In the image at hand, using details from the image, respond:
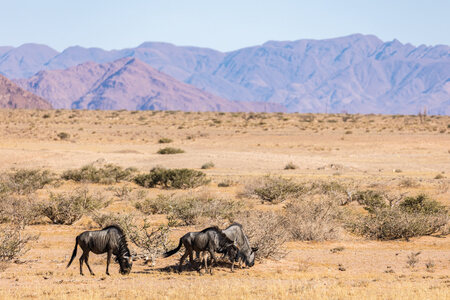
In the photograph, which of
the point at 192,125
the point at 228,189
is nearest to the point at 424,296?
the point at 228,189

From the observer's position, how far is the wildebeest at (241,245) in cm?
1221

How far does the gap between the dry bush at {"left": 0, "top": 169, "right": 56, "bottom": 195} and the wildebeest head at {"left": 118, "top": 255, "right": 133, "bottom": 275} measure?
43.0 feet

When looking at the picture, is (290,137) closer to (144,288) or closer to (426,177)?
(426,177)

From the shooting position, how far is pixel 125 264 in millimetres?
12180

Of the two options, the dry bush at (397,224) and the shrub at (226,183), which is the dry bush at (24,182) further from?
the dry bush at (397,224)

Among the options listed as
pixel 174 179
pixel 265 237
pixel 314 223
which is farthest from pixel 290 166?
pixel 265 237

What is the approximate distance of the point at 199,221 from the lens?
1806 cm

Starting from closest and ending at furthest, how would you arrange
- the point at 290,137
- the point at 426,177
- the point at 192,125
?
the point at 426,177, the point at 290,137, the point at 192,125

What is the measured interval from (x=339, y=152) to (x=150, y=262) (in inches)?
1432

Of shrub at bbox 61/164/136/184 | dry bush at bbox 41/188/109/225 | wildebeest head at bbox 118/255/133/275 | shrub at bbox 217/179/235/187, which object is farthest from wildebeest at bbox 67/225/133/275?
shrub at bbox 61/164/136/184

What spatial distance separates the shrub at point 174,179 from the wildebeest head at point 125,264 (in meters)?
16.4

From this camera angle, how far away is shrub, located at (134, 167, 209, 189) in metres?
28.8

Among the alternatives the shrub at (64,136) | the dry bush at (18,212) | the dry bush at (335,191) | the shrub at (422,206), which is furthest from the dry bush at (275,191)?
the shrub at (64,136)

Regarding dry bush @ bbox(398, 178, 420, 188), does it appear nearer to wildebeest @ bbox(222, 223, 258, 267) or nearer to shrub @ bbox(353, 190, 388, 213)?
shrub @ bbox(353, 190, 388, 213)
